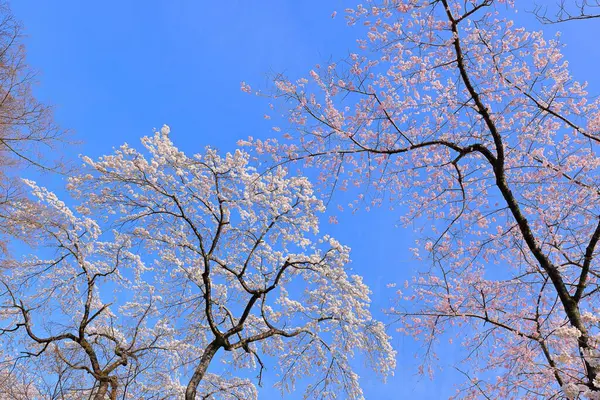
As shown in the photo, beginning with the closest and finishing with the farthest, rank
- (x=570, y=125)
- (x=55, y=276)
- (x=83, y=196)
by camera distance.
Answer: (x=570, y=125), (x=83, y=196), (x=55, y=276)

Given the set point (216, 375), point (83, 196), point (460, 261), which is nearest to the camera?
point (460, 261)

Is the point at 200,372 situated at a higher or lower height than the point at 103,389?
higher

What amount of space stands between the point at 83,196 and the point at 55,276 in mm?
2442

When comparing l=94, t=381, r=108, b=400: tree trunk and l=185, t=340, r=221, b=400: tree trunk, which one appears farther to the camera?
l=94, t=381, r=108, b=400: tree trunk

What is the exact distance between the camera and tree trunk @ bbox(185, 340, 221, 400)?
7.59 m

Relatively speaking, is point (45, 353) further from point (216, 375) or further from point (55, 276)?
point (216, 375)

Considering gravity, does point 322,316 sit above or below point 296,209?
below

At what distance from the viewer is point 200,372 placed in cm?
793

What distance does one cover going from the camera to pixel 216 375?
12.0 m

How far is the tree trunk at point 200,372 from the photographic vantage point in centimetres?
759

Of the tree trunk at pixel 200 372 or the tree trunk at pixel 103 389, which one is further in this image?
the tree trunk at pixel 103 389

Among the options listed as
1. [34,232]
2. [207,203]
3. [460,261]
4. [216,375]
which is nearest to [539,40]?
[460,261]

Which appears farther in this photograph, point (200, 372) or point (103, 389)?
point (103, 389)

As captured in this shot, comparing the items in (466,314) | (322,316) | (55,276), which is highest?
(55,276)
